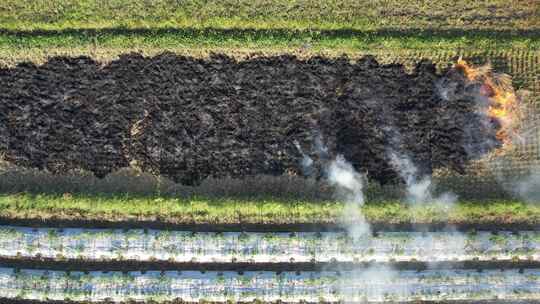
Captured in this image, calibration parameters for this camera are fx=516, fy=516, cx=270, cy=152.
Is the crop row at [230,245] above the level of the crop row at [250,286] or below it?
above

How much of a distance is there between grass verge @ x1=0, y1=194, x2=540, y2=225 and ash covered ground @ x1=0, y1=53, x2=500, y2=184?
809mm

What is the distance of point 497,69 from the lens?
14758 millimetres

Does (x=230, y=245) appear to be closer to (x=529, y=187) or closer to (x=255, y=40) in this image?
(x=255, y=40)

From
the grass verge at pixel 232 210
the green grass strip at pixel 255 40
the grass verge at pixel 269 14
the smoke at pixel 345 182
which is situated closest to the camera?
the grass verge at pixel 232 210

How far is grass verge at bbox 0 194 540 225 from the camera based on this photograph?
14.1 meters

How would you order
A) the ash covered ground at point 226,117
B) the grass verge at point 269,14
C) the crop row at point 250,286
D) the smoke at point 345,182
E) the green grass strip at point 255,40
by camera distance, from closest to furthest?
the crop row at point 250,286 < the smoke at point 345,182 < the ash covered ground at point 226,117 < the green grass strip at point 255,40 < the grass verge at point 269,14

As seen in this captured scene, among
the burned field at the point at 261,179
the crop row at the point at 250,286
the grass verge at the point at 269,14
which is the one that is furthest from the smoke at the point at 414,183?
the grass verge at the point at 269,14

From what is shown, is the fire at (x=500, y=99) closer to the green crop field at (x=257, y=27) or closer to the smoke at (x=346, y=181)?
the green crop field at (x=257, y=27)

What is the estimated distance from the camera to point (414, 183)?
14.4 metres

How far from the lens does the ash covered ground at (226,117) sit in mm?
14430

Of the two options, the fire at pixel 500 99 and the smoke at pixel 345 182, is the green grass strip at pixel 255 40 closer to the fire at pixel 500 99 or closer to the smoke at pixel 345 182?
the fire at pixel 500 99

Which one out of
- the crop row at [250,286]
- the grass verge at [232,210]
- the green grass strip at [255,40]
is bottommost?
the crop row at [250,286]

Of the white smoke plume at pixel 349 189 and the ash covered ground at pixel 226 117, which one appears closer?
the white smoke plume at pixel 349 189

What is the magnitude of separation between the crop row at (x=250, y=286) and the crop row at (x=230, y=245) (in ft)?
1.53
